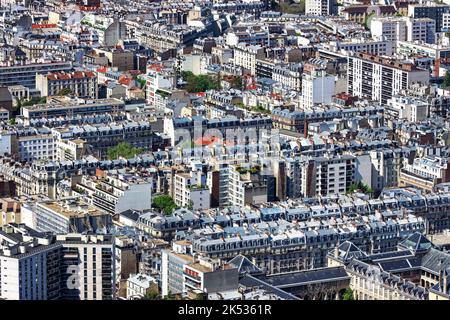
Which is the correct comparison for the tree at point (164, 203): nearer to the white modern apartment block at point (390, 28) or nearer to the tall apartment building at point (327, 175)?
the tall apartment building at point (327, 175)

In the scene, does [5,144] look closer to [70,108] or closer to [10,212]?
[70,108]

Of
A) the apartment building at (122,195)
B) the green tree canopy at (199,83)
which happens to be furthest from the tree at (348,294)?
the green tree canopy at (199,83)

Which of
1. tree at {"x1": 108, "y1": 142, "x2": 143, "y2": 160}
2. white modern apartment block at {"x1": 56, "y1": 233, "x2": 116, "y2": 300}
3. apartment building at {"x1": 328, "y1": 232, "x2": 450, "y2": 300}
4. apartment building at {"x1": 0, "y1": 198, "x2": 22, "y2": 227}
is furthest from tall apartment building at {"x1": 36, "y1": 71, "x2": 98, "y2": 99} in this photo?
white modern apartment block at {"x1": 56, "y1": 233, "x2": 116, "y2": 300}

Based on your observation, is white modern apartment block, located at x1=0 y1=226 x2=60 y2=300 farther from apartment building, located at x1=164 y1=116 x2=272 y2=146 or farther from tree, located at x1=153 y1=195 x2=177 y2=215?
apartment building, located at x1=164 y1=116 x2=272 y2=146

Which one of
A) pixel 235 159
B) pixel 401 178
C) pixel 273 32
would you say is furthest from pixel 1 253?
pixel 273 32

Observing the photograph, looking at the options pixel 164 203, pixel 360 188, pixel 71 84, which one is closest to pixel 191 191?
pixel 164 203
